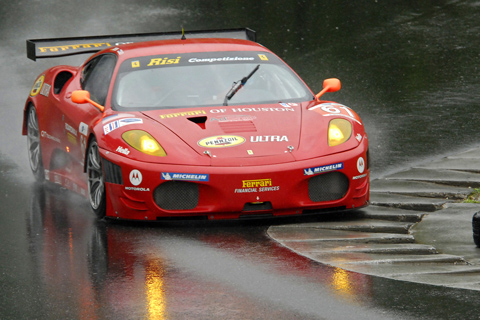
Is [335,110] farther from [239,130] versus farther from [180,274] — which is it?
[180,274]

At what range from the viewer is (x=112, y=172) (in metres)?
7.83

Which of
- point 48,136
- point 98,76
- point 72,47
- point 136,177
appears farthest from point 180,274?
point 72,47

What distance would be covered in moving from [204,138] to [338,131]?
40.2 inches

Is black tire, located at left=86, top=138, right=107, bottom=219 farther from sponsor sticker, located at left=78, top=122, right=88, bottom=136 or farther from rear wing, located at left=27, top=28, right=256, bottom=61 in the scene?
rear wing, located at left=27, top=28, right=256, bottom=61

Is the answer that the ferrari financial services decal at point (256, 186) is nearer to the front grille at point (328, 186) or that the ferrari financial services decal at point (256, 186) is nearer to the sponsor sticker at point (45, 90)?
the front grille at point (328, 186)

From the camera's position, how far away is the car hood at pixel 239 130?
7.67 meters

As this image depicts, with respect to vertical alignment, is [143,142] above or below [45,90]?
below

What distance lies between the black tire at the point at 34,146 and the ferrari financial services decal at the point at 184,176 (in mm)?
2821

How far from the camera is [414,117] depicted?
11992 mm

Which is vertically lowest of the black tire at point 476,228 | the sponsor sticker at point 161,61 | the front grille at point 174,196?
the black tire at point 476,228

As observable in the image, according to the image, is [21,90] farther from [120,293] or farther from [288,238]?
[120,293]

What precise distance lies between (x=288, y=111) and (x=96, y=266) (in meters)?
2.28

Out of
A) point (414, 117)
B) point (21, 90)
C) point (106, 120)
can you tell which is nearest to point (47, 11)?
point (21, 90)

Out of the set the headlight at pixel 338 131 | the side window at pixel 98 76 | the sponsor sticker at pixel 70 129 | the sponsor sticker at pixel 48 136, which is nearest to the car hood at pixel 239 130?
the headlight at pixel 338 131
